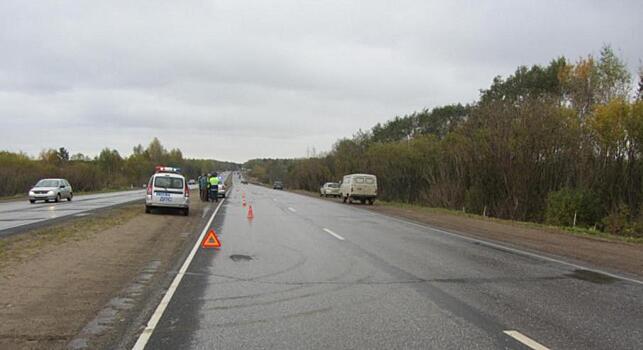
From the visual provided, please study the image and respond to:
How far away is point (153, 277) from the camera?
30.2 ft

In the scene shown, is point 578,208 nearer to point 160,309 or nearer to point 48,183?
point 160,309

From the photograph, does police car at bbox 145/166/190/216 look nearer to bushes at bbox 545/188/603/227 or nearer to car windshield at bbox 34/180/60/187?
car windshield at bbox 34/180/60/187

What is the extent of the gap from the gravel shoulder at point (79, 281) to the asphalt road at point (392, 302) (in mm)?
676

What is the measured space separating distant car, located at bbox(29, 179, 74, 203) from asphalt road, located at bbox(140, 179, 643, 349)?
2696 centimetres

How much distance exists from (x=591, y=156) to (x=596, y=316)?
21318 mm

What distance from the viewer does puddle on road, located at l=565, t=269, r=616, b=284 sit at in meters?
9.38

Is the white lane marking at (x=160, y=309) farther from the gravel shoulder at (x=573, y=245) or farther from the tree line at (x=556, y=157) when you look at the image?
the tree line at (x=556, y=157)

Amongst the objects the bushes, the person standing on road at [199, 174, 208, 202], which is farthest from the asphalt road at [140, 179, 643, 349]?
the person standing on road at [199, 174, 208, 202]

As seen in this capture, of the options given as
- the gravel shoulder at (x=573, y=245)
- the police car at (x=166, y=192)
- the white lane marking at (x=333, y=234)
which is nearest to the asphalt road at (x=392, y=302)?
the gravel shoulder at (x=573, y=245)

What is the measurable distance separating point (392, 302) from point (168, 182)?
18390mm

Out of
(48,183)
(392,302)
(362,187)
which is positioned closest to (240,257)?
(392,302)

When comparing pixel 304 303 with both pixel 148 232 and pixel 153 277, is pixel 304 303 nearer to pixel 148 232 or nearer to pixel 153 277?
pixel 153 277

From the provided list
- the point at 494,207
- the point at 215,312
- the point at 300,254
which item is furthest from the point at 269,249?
the point at 494,207

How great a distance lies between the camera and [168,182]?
78.5ft
